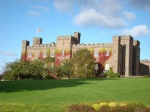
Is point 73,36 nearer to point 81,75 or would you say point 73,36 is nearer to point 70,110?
point 81,75

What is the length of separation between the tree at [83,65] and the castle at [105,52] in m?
6.25

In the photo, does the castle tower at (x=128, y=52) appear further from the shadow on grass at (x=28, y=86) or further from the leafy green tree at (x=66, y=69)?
the shadow on grass at (x=28, y=86)


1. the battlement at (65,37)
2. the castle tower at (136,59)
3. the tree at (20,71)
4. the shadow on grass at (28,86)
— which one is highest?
the battlement at (65,37)

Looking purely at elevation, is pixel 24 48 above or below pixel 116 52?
above

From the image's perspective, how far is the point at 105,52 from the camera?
239ft

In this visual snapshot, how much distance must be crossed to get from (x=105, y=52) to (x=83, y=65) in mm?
9477

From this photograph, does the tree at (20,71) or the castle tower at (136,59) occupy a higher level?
the castle tower at (136,59)

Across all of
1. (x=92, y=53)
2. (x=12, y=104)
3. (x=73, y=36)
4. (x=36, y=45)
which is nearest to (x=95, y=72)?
(x=92, y=53)

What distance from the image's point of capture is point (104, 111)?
13.3 metres

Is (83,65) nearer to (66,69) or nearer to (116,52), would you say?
(66,69)

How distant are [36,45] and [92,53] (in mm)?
19435

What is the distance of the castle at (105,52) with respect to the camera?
70812 mm

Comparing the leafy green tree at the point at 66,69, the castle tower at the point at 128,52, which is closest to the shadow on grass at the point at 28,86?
the leafy green tree at the point at 66,69

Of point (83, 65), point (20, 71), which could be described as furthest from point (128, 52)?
point (20, 71)
